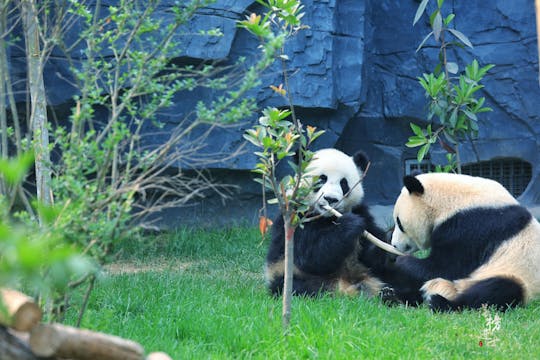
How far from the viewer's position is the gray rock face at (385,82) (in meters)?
Answer: 8.59

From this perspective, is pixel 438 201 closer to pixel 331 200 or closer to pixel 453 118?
pixel 331 200

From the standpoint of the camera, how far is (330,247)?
5375 mm

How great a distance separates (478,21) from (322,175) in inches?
200

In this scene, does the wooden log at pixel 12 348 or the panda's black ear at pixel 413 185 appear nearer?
the wooden log at pixel 12 348

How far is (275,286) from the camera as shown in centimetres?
552

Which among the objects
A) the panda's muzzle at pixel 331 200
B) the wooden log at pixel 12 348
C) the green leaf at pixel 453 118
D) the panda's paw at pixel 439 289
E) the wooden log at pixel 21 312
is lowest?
the panda's paw at pixel 439 289

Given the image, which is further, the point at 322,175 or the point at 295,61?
the point at 295,61

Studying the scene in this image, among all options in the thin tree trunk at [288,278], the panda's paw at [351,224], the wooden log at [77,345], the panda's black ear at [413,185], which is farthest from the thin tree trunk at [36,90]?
the panda's black ear at [413,185]

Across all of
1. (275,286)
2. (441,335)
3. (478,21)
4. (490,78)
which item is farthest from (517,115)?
(441,335)

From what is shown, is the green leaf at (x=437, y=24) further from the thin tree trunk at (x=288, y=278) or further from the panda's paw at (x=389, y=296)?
the thin tree trunk at (x=288, y=278)

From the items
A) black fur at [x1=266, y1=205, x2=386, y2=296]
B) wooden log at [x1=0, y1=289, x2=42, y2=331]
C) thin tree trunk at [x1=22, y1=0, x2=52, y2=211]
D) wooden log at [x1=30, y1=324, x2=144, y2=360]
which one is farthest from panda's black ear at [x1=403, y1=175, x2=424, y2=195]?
wooden log at [x1=0, y1=289, x2=42, y2=331]

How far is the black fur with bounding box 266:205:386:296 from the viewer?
17.6 ft

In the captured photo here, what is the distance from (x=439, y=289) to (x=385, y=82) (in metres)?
5.01

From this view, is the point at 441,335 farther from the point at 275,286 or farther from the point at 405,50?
the point at 405,50
